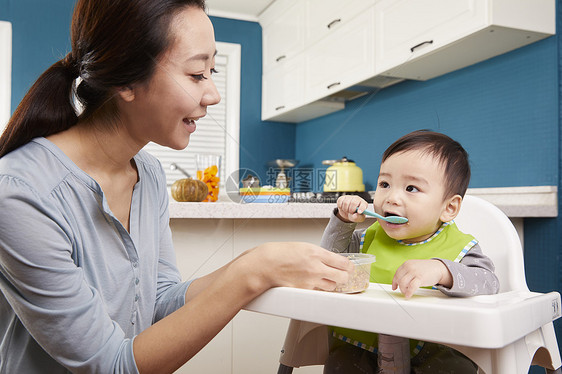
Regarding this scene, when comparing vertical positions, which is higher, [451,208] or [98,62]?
[98,62]

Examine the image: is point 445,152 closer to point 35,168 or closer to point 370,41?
point 35,168

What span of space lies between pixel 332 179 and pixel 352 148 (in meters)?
0.49

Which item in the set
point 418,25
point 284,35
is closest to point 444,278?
point 418,25

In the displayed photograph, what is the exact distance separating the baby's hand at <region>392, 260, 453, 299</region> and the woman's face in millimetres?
413

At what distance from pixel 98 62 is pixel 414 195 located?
2.02ft

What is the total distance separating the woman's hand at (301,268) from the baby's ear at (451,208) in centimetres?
41

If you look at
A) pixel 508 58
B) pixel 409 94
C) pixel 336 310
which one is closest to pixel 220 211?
pixel 336 310

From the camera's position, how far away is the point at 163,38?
81 cm

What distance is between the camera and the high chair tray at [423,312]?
1.87 ft

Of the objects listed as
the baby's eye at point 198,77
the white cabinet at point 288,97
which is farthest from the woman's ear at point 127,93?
the white cabinet at point 288,97

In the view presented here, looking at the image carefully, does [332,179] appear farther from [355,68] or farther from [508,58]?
[508,58]

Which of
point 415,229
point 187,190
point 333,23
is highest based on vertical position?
point 333,23

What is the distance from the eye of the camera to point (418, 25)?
2264 millimetres

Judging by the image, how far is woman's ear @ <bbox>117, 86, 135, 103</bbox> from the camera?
843 mm
